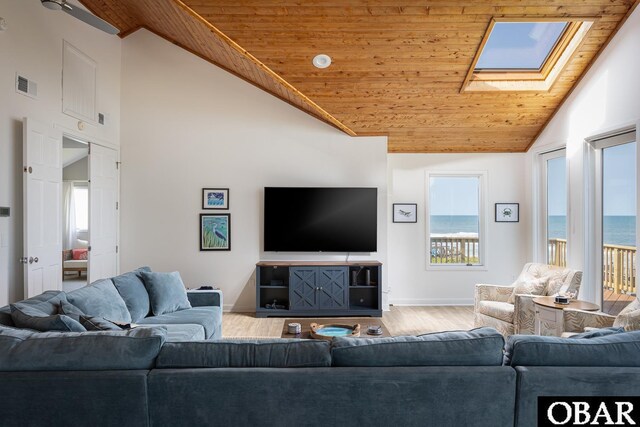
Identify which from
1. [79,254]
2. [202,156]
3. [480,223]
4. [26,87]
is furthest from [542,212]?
[79,254]

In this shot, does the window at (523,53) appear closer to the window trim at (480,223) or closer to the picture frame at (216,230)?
the window trim at (480,223)

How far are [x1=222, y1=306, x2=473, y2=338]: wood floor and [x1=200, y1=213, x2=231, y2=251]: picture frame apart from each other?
102cm

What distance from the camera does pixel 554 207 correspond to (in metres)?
5.81

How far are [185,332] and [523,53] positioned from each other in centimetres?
483

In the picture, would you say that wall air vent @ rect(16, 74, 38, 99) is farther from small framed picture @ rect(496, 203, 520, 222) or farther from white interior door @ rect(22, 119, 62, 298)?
small framed picture @ rect(496, 203, 520, 222)

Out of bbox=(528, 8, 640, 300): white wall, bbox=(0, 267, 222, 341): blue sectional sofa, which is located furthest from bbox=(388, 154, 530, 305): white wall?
bbox=(0, 267, 222, 341): blue sectional sofa

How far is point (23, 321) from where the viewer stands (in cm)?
236

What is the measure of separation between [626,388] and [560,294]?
267 cm

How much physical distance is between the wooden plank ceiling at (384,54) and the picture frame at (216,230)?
78.4 inches

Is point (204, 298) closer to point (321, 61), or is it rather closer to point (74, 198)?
point (321, 61)

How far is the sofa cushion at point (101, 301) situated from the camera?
121 inches

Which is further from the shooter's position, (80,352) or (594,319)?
(594,319)

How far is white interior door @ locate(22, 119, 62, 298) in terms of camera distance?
158 inches

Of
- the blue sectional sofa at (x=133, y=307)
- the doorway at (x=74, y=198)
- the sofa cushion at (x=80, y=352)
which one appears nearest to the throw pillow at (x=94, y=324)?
the blue sectional sofa at (x=133, y=307)
